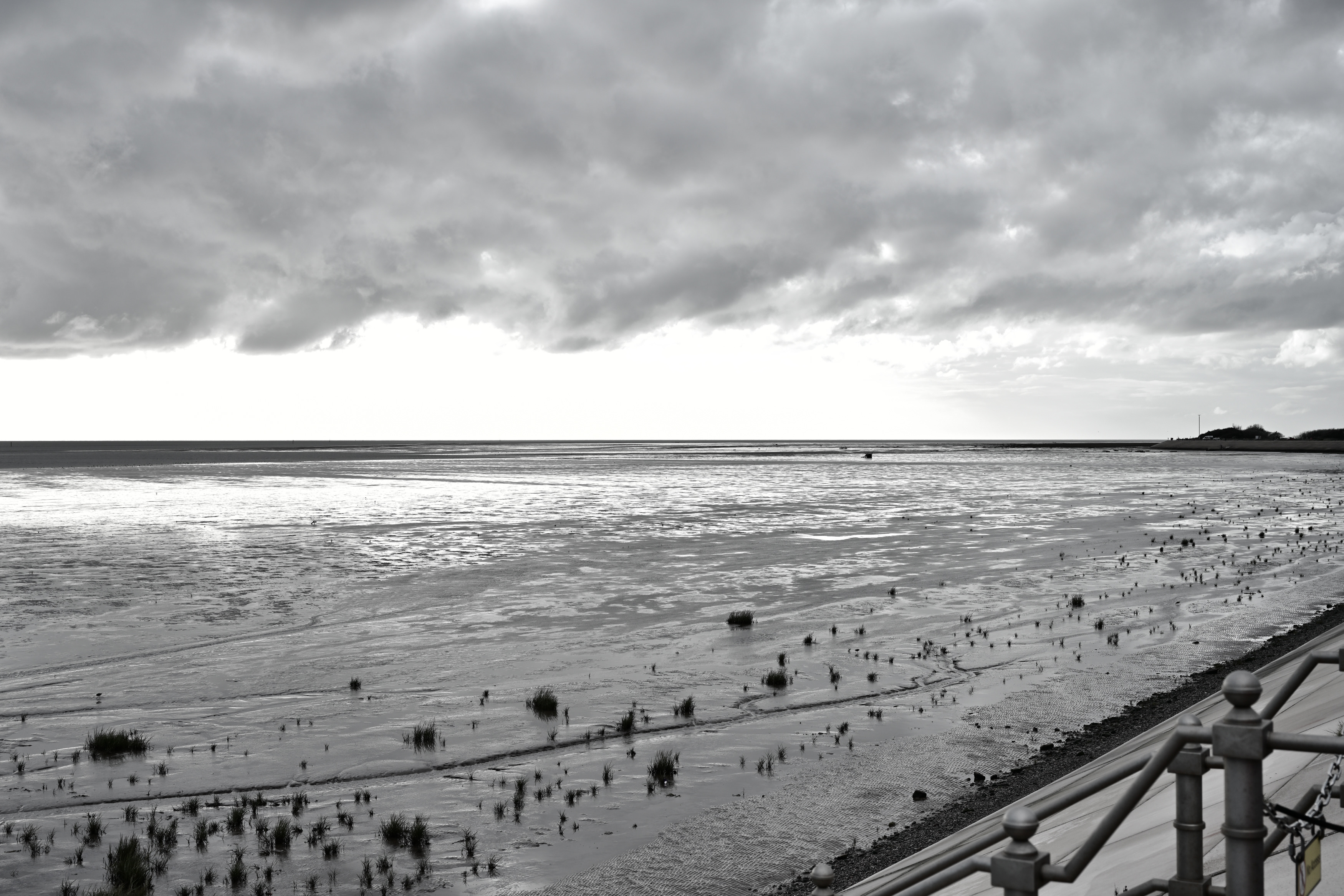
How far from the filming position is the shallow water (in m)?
12.6

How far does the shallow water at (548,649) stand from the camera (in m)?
12.6

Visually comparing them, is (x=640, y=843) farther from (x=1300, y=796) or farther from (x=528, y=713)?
(x=1300, y=796)

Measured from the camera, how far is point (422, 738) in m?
14.9

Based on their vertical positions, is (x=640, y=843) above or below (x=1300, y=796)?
below

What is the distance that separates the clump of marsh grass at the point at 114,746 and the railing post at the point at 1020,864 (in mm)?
14239

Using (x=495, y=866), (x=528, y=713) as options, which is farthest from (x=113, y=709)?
(x=495, y=866)

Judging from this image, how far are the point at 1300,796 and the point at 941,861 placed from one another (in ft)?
12.8

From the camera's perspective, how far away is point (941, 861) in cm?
484

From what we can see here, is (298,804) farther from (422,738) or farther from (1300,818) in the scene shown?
(1300,818)

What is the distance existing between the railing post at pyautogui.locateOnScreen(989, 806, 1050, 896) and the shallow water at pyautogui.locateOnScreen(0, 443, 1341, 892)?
734 cm

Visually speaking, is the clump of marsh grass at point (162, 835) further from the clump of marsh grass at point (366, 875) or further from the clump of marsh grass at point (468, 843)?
the clump of marsh grass at point (468, 843)

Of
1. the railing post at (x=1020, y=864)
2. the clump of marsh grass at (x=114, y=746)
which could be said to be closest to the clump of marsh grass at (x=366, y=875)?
the clump of marsh grass at (x=114, y=746)

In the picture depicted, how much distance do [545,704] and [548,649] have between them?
4.94 meters

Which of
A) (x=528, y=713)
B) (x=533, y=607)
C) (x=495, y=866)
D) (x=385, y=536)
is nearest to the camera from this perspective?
(x=495, y=866)
